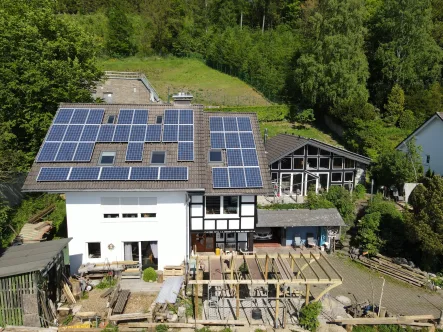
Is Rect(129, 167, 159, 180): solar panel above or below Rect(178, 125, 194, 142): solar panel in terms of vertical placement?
below

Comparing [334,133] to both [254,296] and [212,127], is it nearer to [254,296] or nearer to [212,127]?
[212,127]

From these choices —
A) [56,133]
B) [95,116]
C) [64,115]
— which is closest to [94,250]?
[56,133]

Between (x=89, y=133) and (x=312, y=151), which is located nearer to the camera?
(x=89, y=133)

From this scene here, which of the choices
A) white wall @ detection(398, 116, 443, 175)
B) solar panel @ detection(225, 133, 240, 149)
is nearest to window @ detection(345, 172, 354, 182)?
white wall @ detection(398, 116, 443, 175)

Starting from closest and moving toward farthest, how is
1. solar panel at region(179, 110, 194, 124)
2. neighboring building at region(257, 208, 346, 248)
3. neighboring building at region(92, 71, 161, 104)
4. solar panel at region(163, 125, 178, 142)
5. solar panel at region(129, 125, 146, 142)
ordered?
solar panel at region(129, 125, 146, 142), solar panel at region(163, 125, 178, 142), solar panel at region(179, 110, 194, 124), neighboring building at region(257, 208, 346, 248), neighboring building at region(92, 71, 161, 104)

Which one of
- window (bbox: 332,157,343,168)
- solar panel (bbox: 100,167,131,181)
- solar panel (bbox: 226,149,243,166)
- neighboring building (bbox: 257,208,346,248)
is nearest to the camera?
solar panel (bbox: 100,167,131,181)

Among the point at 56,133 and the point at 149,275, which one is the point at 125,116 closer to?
the point at 56,133

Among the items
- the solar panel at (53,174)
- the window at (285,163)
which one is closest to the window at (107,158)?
the solar panel at (53,174)

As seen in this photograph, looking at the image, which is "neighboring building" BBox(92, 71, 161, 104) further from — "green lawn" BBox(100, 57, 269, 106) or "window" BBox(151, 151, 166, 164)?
"window" BBox(151, 151, 166, 164)
